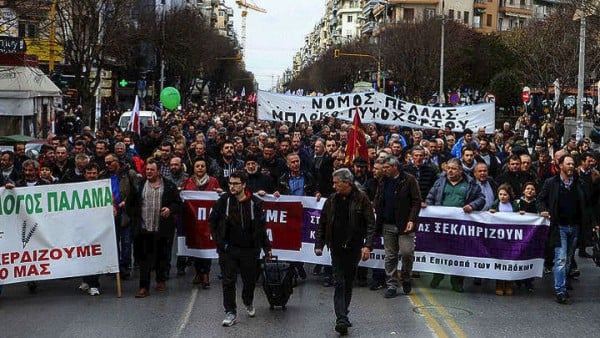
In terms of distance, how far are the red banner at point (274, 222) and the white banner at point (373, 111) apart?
5594mm

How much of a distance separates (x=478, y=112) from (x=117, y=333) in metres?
11.3

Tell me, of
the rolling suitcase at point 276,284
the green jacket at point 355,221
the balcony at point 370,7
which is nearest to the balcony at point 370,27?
the balcony at point 370,7

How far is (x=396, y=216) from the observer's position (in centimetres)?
1058

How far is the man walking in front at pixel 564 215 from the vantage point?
416 inches

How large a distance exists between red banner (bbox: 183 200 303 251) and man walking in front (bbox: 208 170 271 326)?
234 centimetres

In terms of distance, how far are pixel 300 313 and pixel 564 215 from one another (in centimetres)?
341

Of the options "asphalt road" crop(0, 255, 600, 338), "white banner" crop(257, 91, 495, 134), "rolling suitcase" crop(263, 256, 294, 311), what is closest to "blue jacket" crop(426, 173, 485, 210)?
"asphalt road" crop(0, 255, 600, 338)

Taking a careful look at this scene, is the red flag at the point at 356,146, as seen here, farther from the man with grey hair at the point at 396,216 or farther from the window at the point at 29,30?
the window at the point at 29,30

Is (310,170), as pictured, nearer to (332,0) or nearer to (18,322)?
(18,322)

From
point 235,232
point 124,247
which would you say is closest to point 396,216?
point 235,232

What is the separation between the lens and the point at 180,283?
11.6 meters

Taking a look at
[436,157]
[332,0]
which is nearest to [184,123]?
[436,157]

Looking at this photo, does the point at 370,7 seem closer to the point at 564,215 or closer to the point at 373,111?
the point at 373,111

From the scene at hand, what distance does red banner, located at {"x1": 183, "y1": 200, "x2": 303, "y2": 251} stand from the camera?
11.6m
